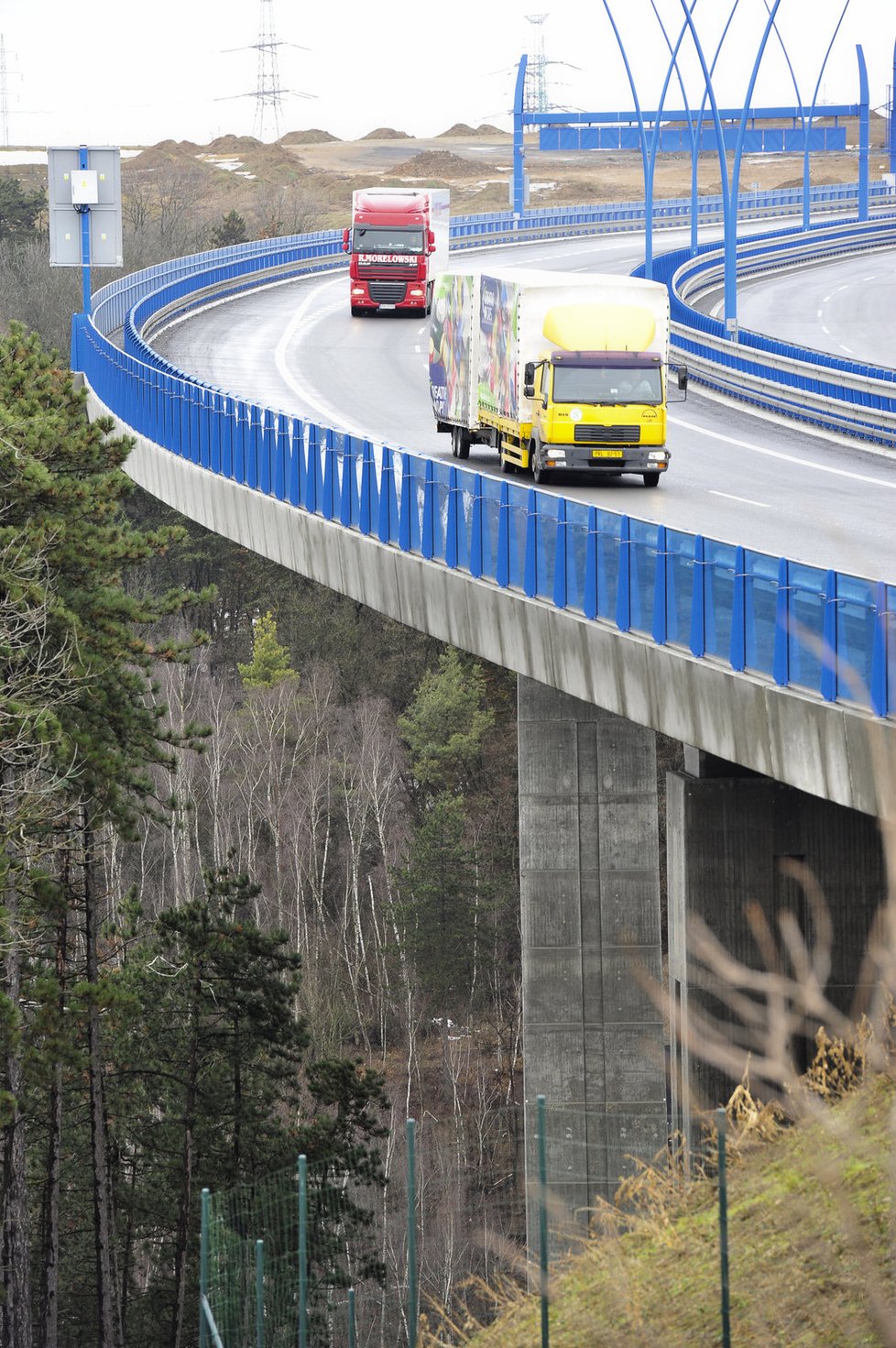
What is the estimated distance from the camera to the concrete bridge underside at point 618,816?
18766mm

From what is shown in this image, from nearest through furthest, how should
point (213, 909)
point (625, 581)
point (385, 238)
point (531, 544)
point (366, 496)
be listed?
point (625, 581) < point (531, 544) < point (366, 496) < point (213, 909) < point (385, 238)

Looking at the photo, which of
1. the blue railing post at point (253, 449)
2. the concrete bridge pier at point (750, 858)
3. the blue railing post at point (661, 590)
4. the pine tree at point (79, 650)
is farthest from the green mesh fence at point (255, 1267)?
the blue railing post at point (253, 449)

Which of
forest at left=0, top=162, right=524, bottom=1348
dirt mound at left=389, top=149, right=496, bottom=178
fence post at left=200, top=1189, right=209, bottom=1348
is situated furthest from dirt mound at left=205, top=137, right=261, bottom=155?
fence post at left=200, top=1189, right=209, bottom=1348

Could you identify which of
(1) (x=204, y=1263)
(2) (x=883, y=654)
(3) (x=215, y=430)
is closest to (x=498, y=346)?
(3) (x=215, y=430)

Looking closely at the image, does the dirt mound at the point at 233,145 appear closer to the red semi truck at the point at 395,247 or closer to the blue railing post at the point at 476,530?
the red semi truck at the point at 395,247

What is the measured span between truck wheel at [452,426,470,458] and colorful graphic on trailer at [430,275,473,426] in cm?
23

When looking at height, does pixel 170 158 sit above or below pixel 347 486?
above

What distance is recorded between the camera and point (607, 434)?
1265 inches

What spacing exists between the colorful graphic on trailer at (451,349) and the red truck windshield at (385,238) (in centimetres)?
2744

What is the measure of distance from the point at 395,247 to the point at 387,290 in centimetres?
196

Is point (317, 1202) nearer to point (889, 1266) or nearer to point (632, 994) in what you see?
point (632, 994)

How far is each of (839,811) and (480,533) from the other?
5.26 metres

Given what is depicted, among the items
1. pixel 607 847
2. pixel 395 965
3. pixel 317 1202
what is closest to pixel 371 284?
pixel 395 965

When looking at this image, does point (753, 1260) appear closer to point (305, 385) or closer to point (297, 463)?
point (297, 463)
